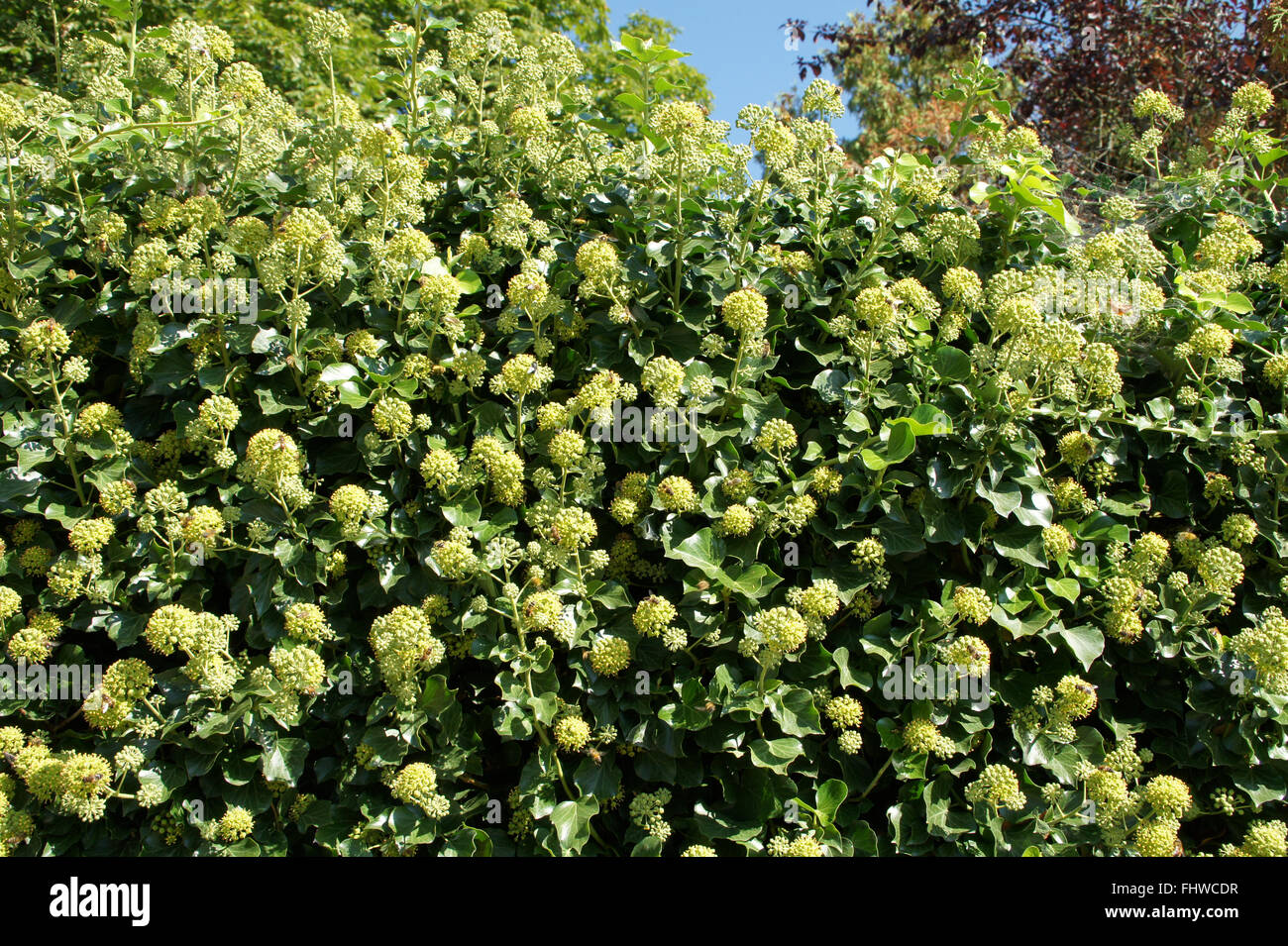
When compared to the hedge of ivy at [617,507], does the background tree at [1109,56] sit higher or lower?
higher

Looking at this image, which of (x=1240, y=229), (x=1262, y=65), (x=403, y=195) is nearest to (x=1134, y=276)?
(x=1240, y=229)

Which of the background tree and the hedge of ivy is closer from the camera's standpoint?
the hedge of ivy

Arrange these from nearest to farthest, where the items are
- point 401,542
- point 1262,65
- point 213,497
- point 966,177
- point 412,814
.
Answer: point 412,814
point 401,542
point 213,497
point 966,177
point 1262,65

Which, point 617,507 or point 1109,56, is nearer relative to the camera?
point 617,507

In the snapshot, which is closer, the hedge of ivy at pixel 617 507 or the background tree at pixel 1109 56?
the hedge of ivy at pixel 617 507

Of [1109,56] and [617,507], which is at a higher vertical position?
[1109,56]

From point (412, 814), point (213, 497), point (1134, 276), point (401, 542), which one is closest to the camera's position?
point (412, 814)

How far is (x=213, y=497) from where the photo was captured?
305 cm

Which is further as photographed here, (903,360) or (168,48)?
(168,48)

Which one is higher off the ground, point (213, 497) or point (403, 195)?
point (403, 195)

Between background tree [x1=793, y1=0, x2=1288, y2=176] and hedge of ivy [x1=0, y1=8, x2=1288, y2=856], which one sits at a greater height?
background tree [x1=793, y1=0, x2=1288, y2=176]
